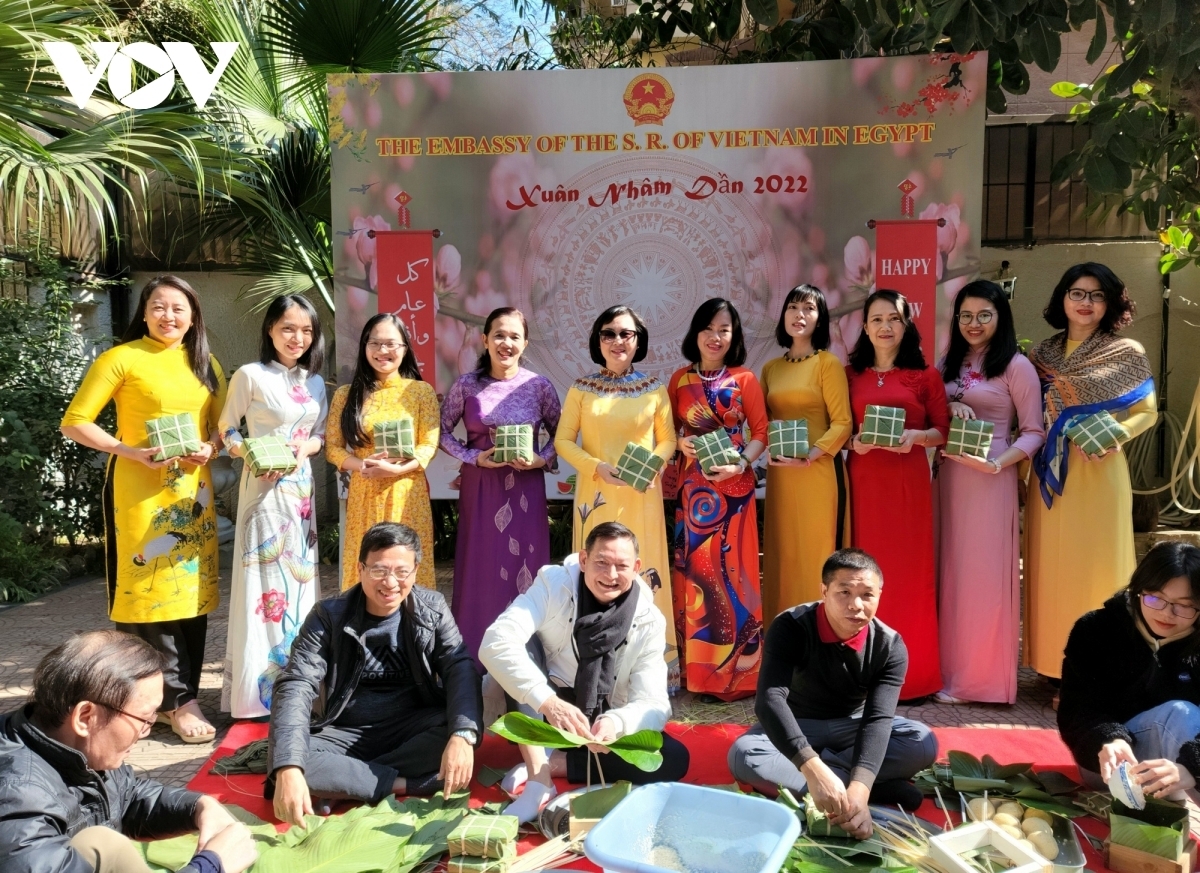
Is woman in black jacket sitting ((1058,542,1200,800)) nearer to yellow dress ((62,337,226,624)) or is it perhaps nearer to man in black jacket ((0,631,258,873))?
man in black jacket ((0,631,258,873))

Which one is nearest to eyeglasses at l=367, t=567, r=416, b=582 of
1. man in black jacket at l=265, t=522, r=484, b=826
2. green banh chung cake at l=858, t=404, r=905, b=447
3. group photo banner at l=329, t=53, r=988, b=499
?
man in black jacket at l=265, t=522, r=484, b=826

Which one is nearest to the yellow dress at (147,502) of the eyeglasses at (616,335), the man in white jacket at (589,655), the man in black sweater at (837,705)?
the man in white jacket at (589,655)

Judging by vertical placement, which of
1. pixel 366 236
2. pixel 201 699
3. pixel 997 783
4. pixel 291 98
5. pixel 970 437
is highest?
pixel 291 98

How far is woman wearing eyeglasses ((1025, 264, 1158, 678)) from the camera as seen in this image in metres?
3.52

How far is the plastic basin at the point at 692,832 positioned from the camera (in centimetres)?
205

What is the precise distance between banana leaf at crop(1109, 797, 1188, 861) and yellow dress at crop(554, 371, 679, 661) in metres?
1.66

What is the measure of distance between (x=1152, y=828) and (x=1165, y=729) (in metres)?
0.38

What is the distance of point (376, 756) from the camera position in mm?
2896

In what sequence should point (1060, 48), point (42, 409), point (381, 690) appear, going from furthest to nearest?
point (42, 409) → point (1060, 48) → point (381, 690)

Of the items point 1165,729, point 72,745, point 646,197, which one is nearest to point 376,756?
point 72,745

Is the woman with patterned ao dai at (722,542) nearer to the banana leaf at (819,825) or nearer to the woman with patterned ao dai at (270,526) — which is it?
the banana leaf at (819,825)

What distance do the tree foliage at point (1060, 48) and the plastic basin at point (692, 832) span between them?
8.96ft

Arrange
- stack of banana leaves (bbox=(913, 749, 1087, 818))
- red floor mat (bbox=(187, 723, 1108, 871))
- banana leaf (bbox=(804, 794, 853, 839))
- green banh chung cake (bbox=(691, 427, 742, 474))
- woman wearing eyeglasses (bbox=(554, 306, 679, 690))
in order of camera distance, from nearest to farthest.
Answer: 1. banana leaf (bbox=(804, 794, 853, 839))
2. stack of banana leaves (bbox=(913, 749, 1087, 818))
3. red floor mat (bbox=(187, 723, 1108, 871))
4. green banh chung cake (bbox=(691, 427, 742, 474))
5. woman wearing eyeglasses (bbox=(554, 306, 679, 690))

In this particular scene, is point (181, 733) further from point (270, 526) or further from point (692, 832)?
point (692, 832)
